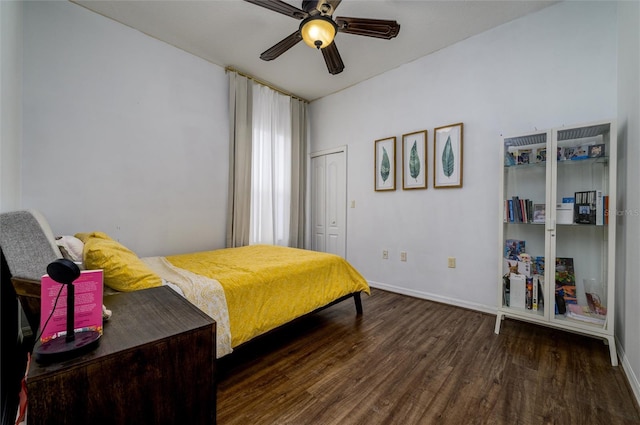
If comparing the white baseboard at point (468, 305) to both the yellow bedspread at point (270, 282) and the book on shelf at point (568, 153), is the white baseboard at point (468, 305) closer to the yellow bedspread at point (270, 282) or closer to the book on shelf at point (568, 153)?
the yellow bedspread at point (270, 282)

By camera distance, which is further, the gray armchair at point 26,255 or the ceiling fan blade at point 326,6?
the ceiling fan blade at point 326,6

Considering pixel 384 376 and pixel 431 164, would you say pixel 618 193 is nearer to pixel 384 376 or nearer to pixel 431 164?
pixel 431 164

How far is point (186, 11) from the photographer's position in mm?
2473

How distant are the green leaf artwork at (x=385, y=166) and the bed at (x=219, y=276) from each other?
Result: 151cm

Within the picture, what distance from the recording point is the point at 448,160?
116 inches

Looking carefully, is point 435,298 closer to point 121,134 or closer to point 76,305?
point 76,305

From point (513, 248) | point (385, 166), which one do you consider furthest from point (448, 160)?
point (513, 248)

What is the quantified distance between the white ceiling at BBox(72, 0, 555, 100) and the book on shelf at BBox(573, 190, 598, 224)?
1.80 meters

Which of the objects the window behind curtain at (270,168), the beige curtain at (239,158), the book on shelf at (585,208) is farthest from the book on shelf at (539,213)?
the beige curtain at (239,158)

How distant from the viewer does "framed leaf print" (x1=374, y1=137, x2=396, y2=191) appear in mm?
3413

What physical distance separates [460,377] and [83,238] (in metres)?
2.87

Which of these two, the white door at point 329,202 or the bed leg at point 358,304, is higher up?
the white door at point 329,202

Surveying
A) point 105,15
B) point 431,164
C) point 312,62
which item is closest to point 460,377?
point 431,164

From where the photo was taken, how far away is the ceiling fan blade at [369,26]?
198 centimetres
